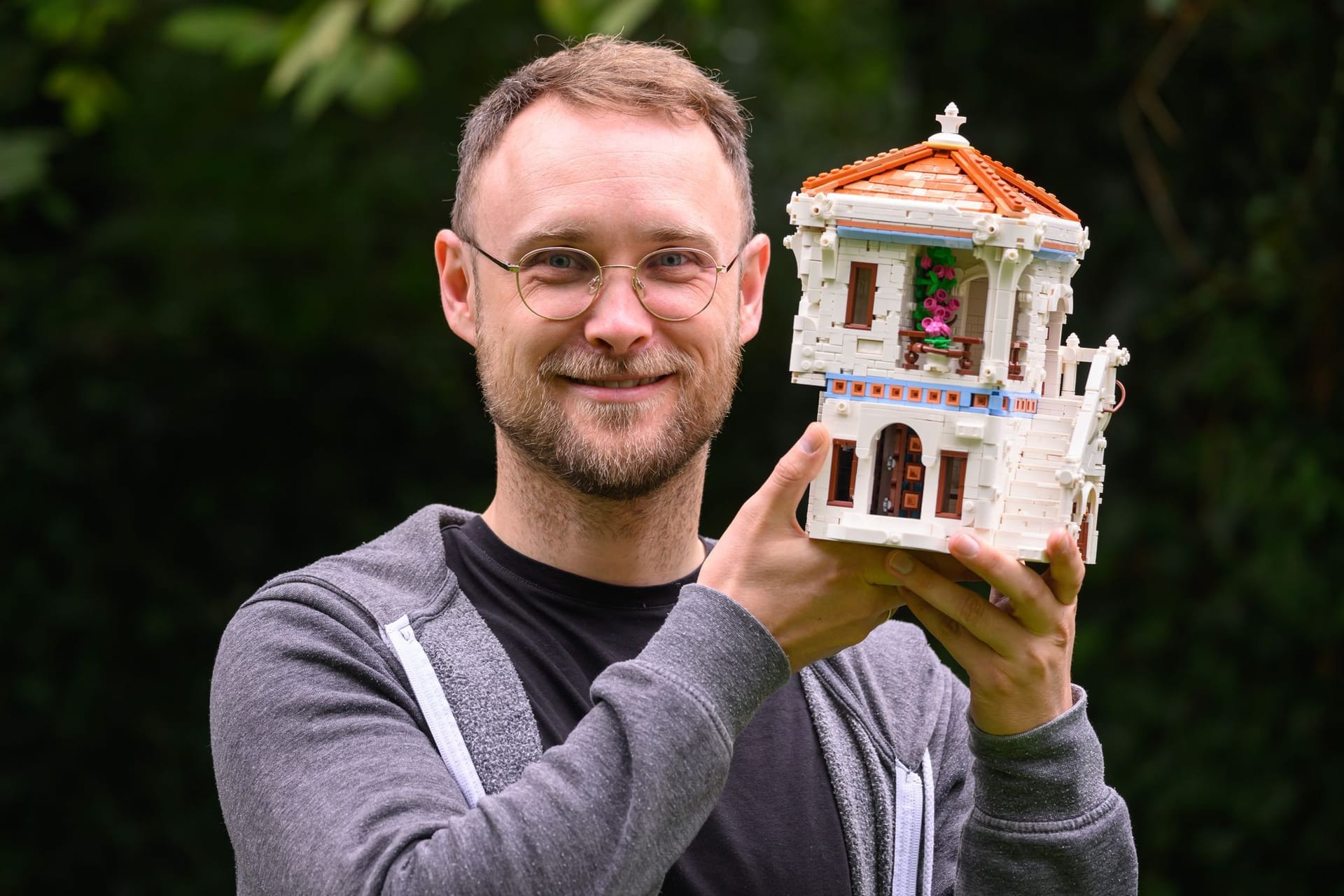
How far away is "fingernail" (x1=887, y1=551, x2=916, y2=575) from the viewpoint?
241 centimetres

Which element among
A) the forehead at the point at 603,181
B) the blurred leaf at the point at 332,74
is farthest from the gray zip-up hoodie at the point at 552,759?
the blurred leaf at the point at 332,74

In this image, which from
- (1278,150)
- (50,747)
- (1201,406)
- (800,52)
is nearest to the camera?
(1278,150)

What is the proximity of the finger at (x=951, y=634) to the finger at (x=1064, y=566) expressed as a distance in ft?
0.49

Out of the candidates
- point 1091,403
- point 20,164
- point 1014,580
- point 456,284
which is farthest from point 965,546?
point 20,164

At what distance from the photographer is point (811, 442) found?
2.39m

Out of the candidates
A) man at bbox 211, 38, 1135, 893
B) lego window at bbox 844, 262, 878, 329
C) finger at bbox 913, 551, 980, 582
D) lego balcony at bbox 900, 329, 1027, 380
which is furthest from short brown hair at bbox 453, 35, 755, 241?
finger at bbox 913, 551, 980, 582

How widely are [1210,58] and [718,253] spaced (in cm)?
360

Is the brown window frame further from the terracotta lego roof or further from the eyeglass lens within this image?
Result: the eyeglass lens

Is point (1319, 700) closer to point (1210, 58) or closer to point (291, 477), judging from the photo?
point (1210, 58)

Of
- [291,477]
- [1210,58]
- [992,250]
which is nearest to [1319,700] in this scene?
[1210,58]

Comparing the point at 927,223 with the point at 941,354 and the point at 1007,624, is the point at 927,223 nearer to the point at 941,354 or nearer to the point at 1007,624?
the point at 941,354

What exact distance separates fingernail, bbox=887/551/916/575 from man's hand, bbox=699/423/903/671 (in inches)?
0.4

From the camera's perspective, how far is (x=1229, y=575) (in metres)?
5.56

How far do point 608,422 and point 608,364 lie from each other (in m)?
0.11
